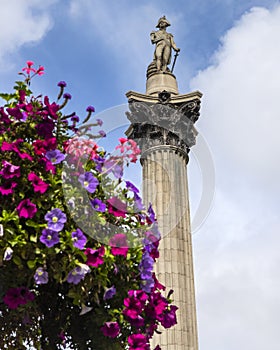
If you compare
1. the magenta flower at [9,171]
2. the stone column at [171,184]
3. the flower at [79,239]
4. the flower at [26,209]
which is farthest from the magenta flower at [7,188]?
the stone column at [171,184]

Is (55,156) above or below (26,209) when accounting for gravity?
above

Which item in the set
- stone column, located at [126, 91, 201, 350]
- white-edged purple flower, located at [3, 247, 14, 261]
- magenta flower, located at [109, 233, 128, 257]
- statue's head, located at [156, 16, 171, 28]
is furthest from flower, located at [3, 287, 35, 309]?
statue's head, located at [156, 16, 171, 28]

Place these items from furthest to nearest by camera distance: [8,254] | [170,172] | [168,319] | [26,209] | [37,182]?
[170,172] < [168,319] < [37,182] < [26,209] < [8,254]

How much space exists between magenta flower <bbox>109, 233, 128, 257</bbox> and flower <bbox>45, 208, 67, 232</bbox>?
0.63m

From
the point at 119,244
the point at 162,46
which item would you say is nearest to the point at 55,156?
the point at 119,244

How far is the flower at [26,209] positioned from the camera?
15.6ft

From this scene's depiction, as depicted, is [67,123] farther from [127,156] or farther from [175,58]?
[175,58]

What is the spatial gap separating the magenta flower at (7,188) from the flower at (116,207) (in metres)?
1.07

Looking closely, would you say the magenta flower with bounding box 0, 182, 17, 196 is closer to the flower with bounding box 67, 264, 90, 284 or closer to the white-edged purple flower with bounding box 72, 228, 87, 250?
the white-edged purple flower with bounding box 72, 228, 87, 250

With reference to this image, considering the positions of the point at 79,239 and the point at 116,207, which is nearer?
the point at 79,239

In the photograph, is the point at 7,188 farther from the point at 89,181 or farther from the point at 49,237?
the point at 89,181

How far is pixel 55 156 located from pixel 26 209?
658 mm

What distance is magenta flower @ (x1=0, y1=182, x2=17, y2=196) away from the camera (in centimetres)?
486

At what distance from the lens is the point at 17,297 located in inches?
190
